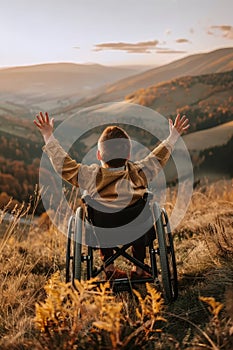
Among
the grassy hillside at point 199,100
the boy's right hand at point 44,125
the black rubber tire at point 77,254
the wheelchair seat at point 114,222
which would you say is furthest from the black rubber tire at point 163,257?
the grassy hillside at point 199,100

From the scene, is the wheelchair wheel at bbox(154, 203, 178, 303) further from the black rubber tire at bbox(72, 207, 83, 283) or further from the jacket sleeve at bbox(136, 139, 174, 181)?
the black rubber tire at bbox(72, 207, 83, 283)

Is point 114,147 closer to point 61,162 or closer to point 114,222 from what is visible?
point 61,162

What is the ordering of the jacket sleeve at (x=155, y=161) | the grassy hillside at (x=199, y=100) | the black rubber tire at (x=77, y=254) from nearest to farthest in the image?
1. the black rubber tire at (x=77, y=254)
2. the jacket sleeve at (x=155, y=161)
3. the grassy hillside at (x=199, y=100)

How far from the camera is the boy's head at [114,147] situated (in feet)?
8.75

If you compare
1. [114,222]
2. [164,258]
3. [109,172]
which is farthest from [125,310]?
[109,172]

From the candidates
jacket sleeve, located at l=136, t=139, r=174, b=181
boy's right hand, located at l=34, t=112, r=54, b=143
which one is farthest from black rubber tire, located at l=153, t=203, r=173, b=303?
boy's right hand, located at l=34, t=112, r=54, b=143

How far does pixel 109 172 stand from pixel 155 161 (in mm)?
397

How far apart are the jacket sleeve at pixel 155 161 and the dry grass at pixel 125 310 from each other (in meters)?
0.64

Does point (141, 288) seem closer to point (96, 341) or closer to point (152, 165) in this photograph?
point (152, 165)

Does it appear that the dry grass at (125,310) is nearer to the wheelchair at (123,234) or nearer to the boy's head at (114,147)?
the wheelchair at (123,234)

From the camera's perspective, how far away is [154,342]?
1923 millimetres

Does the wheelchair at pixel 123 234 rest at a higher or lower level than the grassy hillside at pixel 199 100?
lower

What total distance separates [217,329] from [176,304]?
88cm

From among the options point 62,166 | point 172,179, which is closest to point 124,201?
point 62,166
